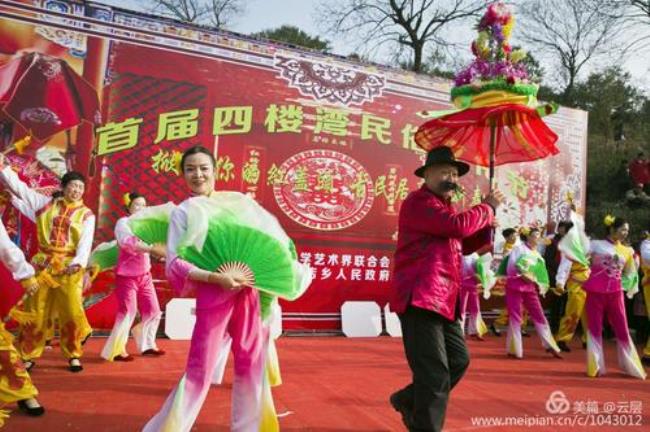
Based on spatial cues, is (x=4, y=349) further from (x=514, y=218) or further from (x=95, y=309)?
(x=514, y=218)

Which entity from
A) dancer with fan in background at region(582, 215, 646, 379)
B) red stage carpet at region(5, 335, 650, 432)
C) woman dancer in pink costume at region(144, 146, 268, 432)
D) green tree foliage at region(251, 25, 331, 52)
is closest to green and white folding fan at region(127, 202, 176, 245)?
woman dancer in pink costume at region(144, 146, 268, 432)

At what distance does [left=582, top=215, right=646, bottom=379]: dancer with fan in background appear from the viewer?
5117mm

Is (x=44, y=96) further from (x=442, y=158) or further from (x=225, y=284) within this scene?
(x=442, y=158)

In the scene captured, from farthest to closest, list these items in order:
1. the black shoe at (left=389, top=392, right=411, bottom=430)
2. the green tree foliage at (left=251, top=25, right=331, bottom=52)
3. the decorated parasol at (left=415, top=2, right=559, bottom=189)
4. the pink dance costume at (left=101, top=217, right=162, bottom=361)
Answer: the green tree foliage at (left=251, top=25, right=331, bottom=52) < the pink dance costume at (left=101, top=217, right=162, bottom=361) < the decorated parasol at (left=415, top=2, right=559, bottom=189) < the black shoe at (left=389, top=392, right=411, bottom=430)

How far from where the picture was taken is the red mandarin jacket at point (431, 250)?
2578 mm

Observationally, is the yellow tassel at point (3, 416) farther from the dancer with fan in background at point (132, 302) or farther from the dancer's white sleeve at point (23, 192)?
the dancer's white sleeve at point (23, 192)

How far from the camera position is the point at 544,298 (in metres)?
9.55

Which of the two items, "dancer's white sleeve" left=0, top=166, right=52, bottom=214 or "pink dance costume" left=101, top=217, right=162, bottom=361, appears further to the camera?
"pink dance costume" left=101, top=217, right=162, bottom=361

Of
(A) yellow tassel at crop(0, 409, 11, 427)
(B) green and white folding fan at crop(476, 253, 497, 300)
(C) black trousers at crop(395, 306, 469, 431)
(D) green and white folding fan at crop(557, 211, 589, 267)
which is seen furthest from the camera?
(B) green and white folding fan at crop(476, 253, 497, 300)

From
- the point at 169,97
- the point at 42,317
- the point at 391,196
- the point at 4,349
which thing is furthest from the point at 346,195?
the point at 4,349

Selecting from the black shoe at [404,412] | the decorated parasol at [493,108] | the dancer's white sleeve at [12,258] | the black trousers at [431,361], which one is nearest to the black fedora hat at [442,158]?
the decorated parasol at [493,108]

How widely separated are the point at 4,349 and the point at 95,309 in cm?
327

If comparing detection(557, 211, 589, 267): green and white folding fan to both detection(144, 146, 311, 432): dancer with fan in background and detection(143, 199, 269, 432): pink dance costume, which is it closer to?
detection(144, 146, 311, 432): dancer with fan in background

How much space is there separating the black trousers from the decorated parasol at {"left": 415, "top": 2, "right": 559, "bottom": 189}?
945 millimetres
